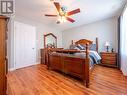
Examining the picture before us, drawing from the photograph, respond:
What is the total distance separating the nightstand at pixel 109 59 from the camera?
5.05 metres

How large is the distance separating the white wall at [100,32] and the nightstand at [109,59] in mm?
621

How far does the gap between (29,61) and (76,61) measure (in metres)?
3.16

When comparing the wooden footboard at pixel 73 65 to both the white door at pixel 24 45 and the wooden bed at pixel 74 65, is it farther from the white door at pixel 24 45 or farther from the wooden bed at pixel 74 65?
the white door at pixel 24 45

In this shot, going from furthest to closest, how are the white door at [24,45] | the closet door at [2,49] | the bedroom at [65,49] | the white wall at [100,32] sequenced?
the white wall at [100,32] < the white door at [24,45] < the bedroom at [65,49] < the closet door at [2,49]

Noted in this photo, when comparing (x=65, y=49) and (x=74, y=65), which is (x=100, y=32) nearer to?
(x=65, y=49)

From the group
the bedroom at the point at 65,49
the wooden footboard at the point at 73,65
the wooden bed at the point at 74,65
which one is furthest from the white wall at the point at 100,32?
the wooden footboard at the point at 73,65

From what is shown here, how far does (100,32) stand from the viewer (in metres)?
5.95

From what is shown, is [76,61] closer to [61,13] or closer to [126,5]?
[61,13]

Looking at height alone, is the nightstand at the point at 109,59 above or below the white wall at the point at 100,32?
below

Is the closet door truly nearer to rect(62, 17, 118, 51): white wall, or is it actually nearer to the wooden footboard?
the wooden footboard

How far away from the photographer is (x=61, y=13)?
3658 mm

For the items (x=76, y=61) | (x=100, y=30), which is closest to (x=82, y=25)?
(x=100, y=30)

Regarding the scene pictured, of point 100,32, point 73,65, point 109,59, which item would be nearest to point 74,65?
point 73,65

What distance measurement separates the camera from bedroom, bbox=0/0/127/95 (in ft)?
9.55
